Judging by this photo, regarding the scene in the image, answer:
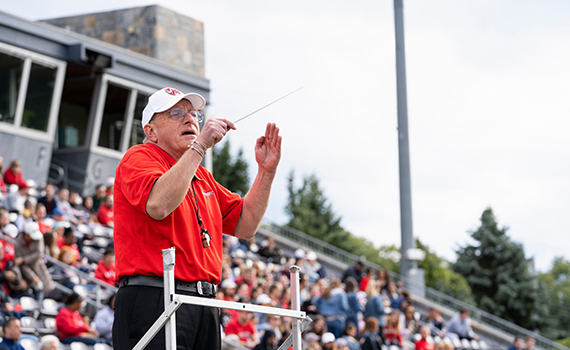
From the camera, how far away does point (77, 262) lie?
10359 mm

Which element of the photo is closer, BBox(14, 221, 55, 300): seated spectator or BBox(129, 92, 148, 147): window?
BBox(14, 221, 55, 300): seated spectator

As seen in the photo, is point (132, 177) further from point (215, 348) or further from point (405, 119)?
point (405, 119)

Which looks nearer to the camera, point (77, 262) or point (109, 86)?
point (77, 262)

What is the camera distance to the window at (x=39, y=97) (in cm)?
1617

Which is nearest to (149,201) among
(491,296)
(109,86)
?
(109,86)

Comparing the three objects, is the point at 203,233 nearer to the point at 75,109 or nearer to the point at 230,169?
the point at 75,109

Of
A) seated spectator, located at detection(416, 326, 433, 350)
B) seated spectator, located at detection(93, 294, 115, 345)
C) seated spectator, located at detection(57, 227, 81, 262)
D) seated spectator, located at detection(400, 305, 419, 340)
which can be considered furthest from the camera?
seated spectator, located at detection(400, 305, 419, 340)

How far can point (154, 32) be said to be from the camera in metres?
21.9

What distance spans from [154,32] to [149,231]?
20128 mm

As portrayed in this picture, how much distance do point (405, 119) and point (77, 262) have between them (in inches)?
432

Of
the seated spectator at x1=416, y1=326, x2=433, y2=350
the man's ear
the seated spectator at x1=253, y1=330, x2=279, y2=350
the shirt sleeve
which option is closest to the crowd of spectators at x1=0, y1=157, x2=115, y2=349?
the seated spectator at x1=253, y1=330, x2=279, y2=350

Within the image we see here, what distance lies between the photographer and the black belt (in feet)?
8.80

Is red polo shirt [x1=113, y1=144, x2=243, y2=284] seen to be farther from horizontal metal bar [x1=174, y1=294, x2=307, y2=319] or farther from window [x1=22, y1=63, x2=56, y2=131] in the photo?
window [x1=22, y1=63, x2=56, y2=131]

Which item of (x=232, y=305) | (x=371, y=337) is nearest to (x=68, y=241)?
(x=371, y=337)
